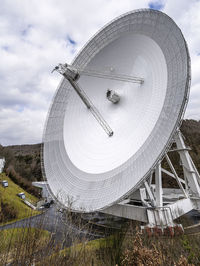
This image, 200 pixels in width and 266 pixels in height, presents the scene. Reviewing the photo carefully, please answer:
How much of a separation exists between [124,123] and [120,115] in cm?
120

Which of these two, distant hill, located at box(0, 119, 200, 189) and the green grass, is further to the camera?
distant hill, located at box(0, 119, 200, 189)

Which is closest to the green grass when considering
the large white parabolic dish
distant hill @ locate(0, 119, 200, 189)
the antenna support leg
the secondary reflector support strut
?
the large white parabolic dish

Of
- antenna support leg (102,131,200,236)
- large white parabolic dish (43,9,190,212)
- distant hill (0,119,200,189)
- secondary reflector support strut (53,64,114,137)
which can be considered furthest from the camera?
distant hill (0,119,200,189)

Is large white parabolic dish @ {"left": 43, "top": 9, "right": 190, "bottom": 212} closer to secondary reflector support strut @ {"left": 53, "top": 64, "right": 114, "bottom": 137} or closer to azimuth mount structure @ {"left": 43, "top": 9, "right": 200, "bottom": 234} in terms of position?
azimuth mount structure @ {"left": 43, "top": 9, "right": 200, "bottom": 234}

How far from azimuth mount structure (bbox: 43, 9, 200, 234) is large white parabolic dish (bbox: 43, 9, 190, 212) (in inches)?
2.1

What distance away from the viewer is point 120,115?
43.5ft

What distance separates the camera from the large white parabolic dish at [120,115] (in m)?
8.95

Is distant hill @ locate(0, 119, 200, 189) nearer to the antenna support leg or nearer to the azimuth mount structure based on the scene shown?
the azimuth mount structure

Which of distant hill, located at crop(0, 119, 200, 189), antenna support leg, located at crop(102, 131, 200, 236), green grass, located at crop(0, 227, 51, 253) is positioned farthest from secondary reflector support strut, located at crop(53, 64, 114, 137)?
distant hill, located at crop(0, 119, 200, 189)

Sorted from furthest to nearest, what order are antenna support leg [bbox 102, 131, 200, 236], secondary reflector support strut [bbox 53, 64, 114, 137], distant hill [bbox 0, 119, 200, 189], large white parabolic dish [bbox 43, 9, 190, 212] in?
distant hill [bbox 0, 119, 200, 189] < secondary reflector support strut [bbox 53, 64, 114, 137] < antenna support leg [bbox 102, 131, 200, 236] < large white parabolic dish [bbox 43, 9, 190, 212]

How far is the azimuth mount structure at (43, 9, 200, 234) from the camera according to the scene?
9.00 metres

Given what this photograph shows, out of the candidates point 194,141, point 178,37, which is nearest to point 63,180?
point 178,37

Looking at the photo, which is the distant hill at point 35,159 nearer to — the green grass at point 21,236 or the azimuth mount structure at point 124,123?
the azimuth mount structure at point 124,123

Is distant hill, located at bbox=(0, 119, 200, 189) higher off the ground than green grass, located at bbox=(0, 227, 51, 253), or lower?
higher
